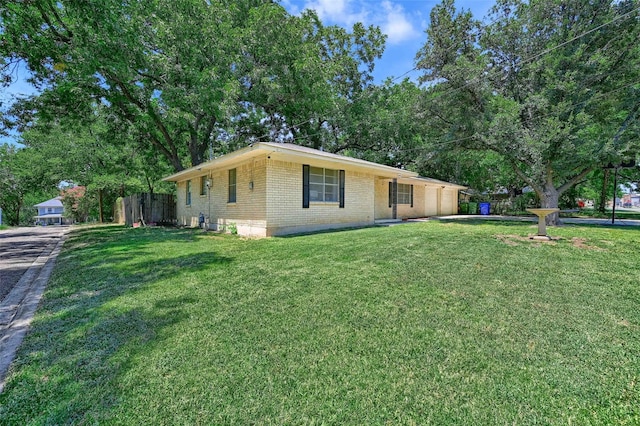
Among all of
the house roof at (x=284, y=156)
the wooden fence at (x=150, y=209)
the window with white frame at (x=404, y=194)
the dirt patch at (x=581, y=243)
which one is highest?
the house roof at (x=284, y=156)

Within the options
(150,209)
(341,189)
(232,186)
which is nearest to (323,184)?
(341,189)

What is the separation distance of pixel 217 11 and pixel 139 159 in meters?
12.1

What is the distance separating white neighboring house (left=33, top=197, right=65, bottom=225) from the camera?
47312mm

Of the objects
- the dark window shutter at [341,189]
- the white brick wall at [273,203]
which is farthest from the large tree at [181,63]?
the dark window shutter at [341,189]

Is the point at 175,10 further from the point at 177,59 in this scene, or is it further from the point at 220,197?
the point at 220,197

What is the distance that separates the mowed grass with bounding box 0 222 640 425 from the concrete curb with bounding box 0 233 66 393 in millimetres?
132

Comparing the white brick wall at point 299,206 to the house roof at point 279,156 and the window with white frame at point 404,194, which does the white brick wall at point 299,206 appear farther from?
the window with white frame at point 404,194

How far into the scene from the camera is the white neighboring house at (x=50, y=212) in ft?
155

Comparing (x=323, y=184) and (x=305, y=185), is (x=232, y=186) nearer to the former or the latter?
(x=305, y=185)

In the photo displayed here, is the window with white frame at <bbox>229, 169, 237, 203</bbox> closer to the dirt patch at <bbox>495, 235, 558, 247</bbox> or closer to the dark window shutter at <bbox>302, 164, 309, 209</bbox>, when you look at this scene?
the dark window shutter at <bbox>302, 164, 309, 209</bbox>

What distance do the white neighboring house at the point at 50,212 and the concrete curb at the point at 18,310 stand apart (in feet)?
179

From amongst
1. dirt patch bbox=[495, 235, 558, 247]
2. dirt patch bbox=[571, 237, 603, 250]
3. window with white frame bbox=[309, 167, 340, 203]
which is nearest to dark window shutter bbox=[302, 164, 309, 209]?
window with white frame bbox=[309, 167, 340, 203]

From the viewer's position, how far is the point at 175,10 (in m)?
12.1

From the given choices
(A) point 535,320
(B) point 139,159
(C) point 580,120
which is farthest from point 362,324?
(B) point 139,159
